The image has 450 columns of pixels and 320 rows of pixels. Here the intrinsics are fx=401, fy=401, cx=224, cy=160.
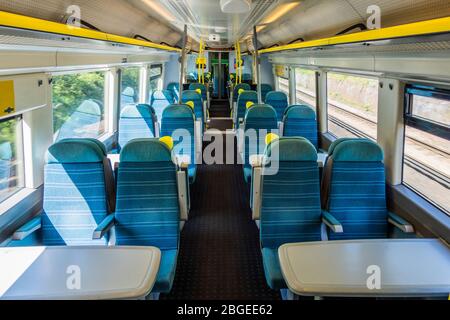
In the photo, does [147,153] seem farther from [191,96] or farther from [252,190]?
[191,96]

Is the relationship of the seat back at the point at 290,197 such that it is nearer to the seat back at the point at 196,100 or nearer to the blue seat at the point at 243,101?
the seat back at the point at 196,100

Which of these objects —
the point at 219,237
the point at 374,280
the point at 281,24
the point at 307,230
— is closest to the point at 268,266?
the point at 307,230

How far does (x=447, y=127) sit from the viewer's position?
314 cm

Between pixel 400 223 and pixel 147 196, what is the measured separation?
210 cm

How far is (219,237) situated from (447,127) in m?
2.62

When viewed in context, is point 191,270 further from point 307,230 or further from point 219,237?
point 307,230

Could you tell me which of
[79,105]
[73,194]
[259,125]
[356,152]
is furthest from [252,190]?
[79,105]

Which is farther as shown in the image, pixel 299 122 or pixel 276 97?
pixel 276 97

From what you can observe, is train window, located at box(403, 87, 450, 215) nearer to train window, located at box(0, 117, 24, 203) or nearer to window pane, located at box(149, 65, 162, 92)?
train window, located at box(0, 117, 24, 203)

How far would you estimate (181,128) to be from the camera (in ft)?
18.8

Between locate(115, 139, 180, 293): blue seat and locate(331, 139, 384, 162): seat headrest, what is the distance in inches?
57.0

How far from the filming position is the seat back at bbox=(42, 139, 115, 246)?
3.23m

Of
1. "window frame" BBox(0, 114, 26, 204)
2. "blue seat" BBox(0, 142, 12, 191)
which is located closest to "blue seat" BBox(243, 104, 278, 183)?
"window frame" BBox(0, 114, 26, 204)

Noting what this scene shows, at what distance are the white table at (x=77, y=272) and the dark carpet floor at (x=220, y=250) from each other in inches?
48.7
